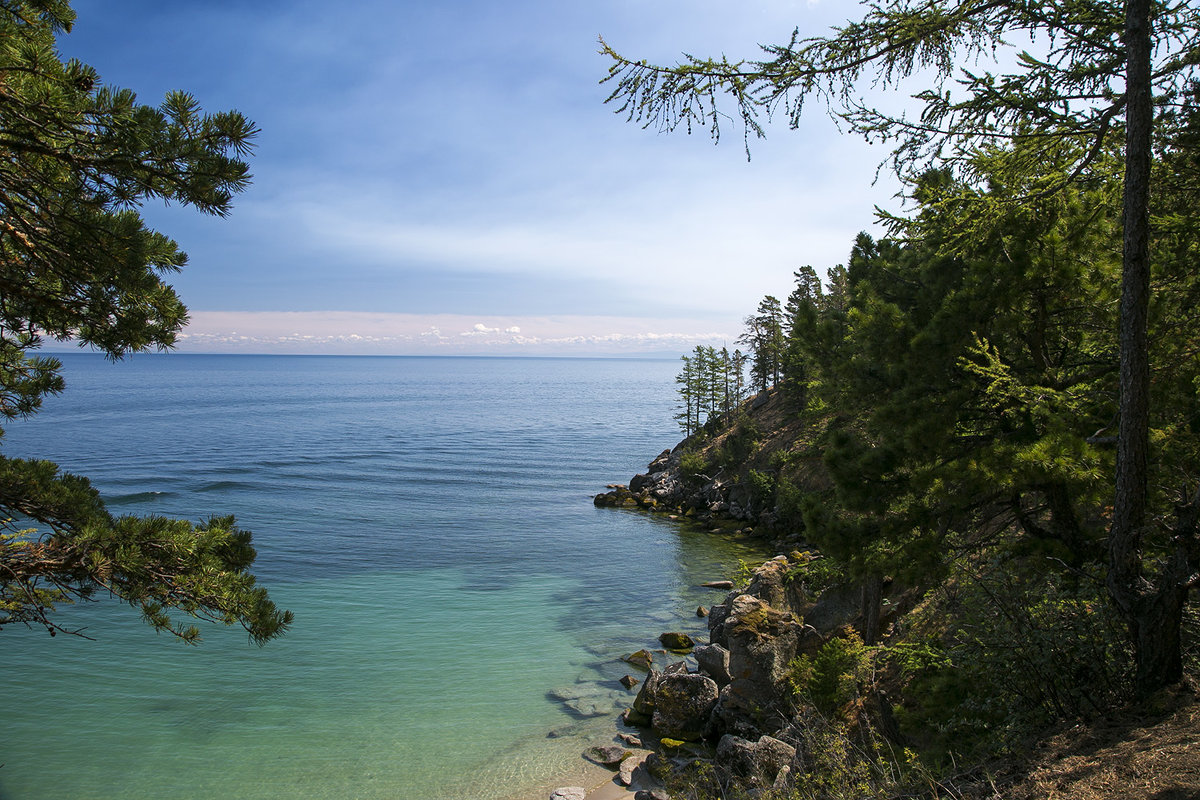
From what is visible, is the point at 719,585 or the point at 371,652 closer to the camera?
the point at 371,652

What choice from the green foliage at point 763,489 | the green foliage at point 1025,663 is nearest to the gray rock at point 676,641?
the green foliage at point 1025,663

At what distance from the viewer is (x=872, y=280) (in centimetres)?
1446

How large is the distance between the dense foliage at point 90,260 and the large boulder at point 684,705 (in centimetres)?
1018

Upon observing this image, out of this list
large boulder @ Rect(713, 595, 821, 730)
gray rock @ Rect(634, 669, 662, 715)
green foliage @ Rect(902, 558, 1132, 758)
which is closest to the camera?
green foliage @ Rect(902, 558, 1132, 758)

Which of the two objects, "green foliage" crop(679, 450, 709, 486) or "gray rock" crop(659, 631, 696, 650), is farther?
"green foliage" crop(679, 450, 709, 486)

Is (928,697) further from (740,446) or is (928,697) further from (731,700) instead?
(740,446)

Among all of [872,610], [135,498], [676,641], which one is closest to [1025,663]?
[872,610]

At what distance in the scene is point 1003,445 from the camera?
30.8 feet

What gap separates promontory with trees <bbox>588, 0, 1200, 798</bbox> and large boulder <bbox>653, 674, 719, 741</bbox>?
0.07 m

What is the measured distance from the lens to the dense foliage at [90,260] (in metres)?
5.56

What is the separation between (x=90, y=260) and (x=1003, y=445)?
37.9ft

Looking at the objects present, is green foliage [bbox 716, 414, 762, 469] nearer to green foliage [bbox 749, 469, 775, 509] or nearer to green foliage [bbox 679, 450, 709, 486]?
green foliage [bbox 679, 450, 709, 486]

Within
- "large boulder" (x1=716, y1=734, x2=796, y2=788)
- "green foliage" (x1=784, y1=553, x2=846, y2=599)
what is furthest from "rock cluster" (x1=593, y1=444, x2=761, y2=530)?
"large boulder" (x1=716, y1=734, x2=796, y2=788)

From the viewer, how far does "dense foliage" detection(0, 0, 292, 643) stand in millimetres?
5562
